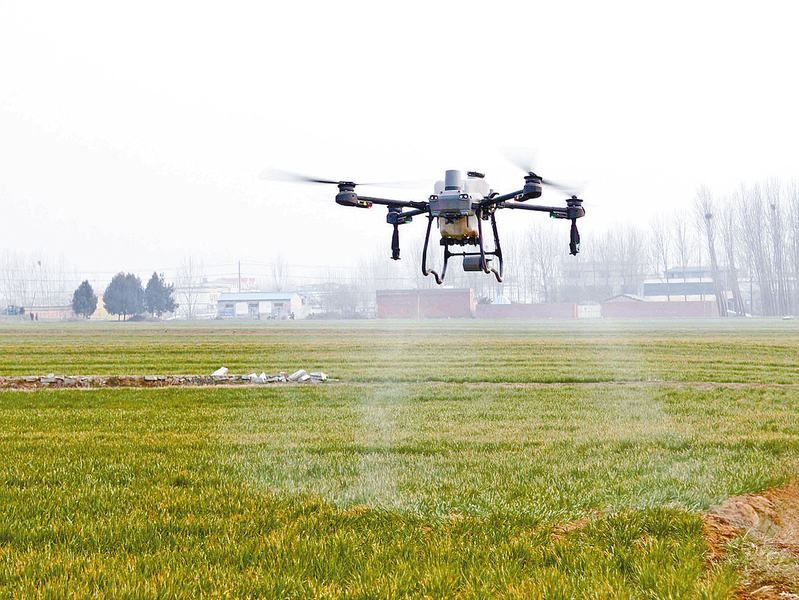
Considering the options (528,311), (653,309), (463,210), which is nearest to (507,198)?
(463,210)

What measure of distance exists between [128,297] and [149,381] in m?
83.1

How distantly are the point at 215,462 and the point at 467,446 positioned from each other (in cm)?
295

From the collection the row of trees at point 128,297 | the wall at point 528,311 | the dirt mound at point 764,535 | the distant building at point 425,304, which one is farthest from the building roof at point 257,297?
the dirt mound at point 764,535

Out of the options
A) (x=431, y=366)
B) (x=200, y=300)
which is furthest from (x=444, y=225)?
(x=200, y=300)

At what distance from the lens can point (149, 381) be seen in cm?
1717

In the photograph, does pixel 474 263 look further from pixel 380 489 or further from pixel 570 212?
pixel 380 489

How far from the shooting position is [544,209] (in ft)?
17.9

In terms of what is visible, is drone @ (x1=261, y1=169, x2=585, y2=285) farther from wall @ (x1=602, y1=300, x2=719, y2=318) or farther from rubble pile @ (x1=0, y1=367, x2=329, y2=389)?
wall @ (x1=602, y1=300, x2=719, y2=318)

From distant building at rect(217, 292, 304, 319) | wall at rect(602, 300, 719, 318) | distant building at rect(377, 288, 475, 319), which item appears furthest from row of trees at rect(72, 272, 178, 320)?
wall at rect(602, 300, 719, 318)

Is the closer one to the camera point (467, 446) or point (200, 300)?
point (467, 446)

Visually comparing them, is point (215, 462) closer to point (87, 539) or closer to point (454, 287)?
point (87, 539)

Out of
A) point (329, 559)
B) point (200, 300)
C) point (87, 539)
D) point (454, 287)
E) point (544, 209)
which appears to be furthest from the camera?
point (200, 300)

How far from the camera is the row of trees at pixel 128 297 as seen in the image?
93.4m

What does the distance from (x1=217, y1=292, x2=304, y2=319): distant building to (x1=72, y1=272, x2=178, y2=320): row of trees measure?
512 inches
